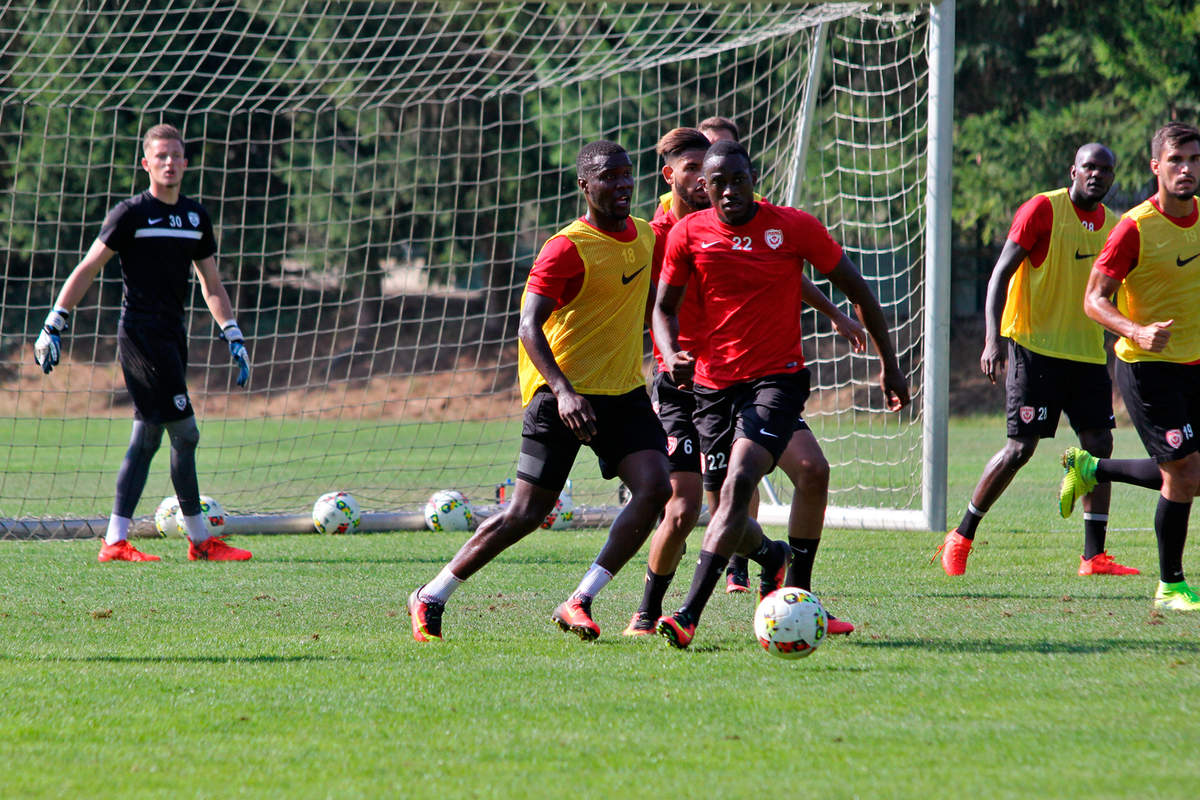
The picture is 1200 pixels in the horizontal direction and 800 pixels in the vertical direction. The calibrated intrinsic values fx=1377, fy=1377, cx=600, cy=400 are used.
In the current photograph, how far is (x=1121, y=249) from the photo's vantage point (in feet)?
20.4

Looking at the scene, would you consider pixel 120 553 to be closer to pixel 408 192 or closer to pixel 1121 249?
pixel 1121 249

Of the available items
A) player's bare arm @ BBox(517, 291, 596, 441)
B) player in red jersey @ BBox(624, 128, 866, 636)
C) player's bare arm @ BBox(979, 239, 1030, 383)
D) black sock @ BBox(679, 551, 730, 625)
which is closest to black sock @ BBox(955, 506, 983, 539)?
player's bare arm @ BBox(979, 239, 1030, 383)

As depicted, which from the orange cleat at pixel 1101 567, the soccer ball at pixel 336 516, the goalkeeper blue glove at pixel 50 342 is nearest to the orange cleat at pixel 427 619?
the goalkeeper blue glove at pixel 50 342

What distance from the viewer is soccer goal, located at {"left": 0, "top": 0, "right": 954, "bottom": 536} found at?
11.0 metres

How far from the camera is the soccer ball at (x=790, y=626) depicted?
4.90 meters

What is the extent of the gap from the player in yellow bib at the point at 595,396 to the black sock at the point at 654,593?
0.50 ft

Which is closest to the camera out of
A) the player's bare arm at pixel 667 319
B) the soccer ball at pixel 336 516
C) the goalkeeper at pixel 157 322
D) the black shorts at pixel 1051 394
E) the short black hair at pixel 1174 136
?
the player's bare arm at pixel 667 319

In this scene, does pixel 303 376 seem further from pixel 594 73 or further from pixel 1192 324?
pixel 1192 324

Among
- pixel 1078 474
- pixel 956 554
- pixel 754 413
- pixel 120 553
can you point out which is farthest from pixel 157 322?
pixel 1078 474

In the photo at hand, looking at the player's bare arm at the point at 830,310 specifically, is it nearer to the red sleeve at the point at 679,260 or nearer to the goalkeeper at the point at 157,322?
the red sleeve at the point at 679,260

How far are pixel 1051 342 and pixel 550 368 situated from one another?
3.63m

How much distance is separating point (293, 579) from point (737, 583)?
248 cm

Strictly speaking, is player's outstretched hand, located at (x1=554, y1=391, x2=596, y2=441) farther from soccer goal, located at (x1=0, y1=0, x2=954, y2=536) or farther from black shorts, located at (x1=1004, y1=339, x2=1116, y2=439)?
soccer goal, located at (x1=0, y1=0, x2=954, y2=536)

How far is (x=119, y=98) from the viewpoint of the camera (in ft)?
70.3
